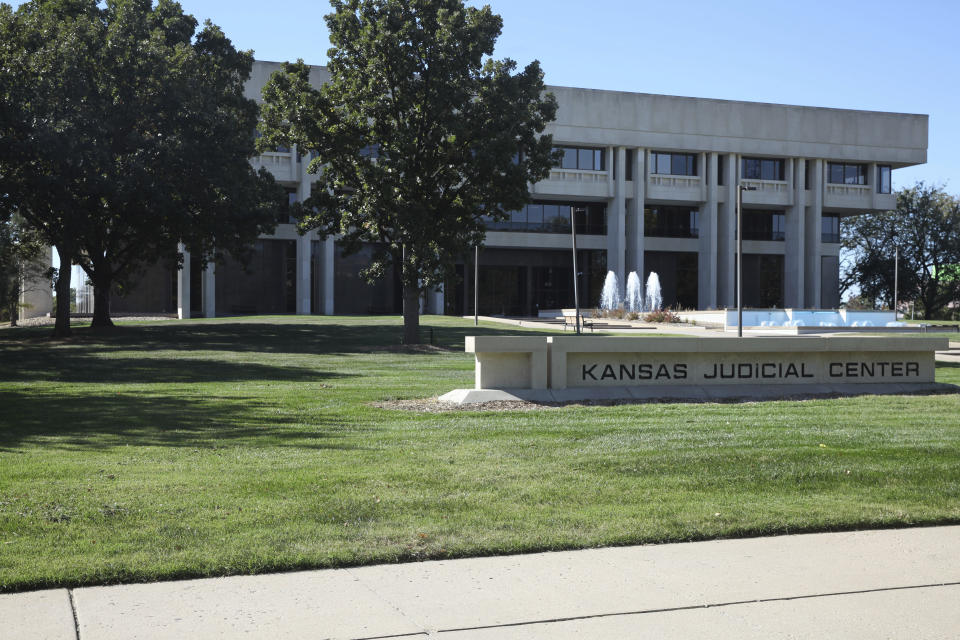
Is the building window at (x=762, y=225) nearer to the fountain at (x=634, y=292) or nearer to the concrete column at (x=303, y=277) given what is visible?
the fountain at (x=634, y=292)

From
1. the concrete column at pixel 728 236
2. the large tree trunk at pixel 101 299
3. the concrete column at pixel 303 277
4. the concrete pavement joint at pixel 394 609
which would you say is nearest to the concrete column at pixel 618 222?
the concrete column at pixel 728 236

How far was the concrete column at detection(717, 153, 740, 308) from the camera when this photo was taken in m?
65.9

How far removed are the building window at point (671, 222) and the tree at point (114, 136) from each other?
3798 centimetres

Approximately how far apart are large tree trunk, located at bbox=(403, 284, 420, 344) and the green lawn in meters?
14.6

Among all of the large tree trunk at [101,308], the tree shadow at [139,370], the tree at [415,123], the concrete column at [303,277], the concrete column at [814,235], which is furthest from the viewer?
the concrete column at [814,235]

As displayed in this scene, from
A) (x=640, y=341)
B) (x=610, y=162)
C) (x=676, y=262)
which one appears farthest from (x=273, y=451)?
(x=676, y=262)

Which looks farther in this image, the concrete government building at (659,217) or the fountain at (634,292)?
the fountain at (634,292)

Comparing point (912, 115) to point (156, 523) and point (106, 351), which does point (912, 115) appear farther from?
point (156, 523)

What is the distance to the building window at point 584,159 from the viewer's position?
63844 mm

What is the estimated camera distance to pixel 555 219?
6638cm

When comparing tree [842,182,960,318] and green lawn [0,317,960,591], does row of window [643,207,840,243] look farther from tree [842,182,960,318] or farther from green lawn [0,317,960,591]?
green lawn [0,317,960,591]

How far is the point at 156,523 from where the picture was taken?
6527mm

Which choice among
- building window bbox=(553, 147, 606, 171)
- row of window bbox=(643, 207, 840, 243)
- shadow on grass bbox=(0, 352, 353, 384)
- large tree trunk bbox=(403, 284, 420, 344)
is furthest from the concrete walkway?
row of window bbox=(643, 207, 840, 243)

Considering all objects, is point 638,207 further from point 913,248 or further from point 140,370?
point 140,370
